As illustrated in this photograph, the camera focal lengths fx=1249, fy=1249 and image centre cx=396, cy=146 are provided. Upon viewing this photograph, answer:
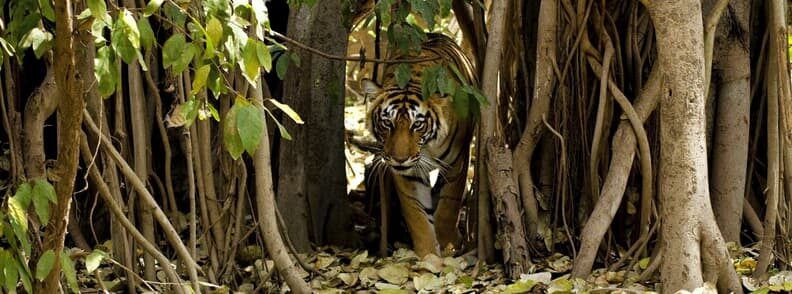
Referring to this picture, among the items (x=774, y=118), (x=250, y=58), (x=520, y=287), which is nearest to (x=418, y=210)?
(x=520, y=287)

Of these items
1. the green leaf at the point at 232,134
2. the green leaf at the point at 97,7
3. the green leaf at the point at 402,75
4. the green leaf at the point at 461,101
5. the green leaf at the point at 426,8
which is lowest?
the green leaf at the point at 232,134

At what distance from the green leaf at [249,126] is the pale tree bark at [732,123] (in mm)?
2298

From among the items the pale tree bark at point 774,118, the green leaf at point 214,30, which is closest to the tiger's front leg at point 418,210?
the pale tree bark at point 774,118

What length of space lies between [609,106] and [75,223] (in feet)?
6.57

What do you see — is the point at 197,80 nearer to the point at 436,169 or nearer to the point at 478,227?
the point at 478,227

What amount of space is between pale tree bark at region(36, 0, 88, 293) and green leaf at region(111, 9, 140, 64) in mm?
191

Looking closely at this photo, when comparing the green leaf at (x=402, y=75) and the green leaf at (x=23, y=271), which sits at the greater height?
the green leaf at (x=402, y=75)

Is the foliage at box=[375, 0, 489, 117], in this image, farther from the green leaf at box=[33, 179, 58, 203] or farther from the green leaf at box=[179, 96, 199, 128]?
the green leaf at box=[33, 179, 58, 203]

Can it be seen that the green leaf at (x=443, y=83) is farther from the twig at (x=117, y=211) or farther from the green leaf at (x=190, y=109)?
the green leaf at (x=190, y=109)

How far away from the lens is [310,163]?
16.7 feet

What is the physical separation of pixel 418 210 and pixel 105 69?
2.65m

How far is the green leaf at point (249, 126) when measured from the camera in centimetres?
283

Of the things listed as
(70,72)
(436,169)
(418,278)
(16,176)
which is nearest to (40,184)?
(70,72)

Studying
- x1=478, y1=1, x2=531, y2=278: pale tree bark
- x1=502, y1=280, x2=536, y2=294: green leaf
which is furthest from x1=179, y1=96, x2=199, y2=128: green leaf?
x1=478, y1=1, x2=531, y2=278: pale tree bark
